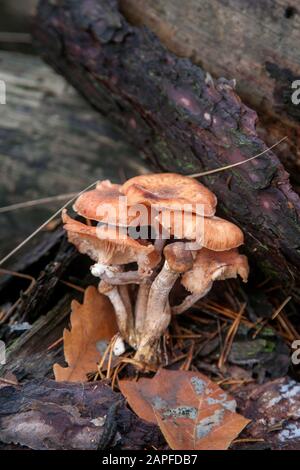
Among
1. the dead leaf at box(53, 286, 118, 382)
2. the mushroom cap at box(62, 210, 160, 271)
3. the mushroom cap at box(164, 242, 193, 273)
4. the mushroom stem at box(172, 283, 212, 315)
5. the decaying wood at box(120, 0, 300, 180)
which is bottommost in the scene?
the dead leaf at box(53, 286, 118, 382)

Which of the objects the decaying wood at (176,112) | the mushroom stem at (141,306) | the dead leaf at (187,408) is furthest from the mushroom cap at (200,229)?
the dead leaf at (187,408)

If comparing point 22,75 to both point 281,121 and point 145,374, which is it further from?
point 145,374

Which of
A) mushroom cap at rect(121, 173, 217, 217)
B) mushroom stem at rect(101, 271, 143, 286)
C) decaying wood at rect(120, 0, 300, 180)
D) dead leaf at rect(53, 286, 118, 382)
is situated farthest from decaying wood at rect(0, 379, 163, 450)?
decaying wood at rect(120, 0, 300, 180)

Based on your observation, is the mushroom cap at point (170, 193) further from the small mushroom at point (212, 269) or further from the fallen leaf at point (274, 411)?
Result: the fallen leaf at point (274, 411)

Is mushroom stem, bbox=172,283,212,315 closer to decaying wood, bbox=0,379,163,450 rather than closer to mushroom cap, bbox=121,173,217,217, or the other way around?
mushroom cap, bbox=121,173,217,217

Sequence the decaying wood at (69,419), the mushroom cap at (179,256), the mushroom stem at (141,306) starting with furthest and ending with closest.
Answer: the mushroom stem at (141,306)
the mushroom cap at (179,256)
the decaying wood at (69,419)

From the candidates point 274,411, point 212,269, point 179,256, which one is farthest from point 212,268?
point 274,411
